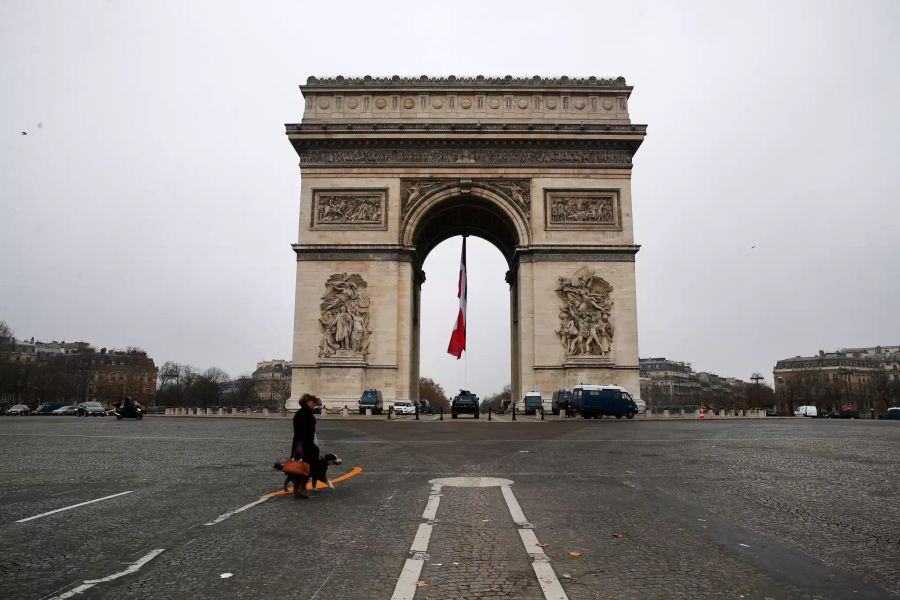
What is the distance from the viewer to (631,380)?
1328 inches

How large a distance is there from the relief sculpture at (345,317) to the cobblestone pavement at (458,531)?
75.0 ft

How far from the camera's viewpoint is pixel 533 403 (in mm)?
33281

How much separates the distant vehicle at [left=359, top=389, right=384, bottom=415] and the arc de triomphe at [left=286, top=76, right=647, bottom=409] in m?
0.91

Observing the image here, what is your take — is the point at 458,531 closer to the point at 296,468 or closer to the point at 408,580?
the point at 408,580

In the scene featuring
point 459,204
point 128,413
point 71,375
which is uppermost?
point 459,204

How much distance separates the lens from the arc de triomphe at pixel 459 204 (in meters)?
33.9

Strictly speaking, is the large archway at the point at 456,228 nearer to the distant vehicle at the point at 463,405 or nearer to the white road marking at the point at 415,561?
the distant vehicle at the point at 463,405

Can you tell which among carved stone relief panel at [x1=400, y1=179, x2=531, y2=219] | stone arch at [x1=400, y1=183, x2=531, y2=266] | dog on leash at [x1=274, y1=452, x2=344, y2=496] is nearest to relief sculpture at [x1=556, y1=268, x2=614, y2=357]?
stone arch at [x1=400, y1=183, x2=531, y2=266]

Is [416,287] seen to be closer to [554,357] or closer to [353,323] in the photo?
[353,323]

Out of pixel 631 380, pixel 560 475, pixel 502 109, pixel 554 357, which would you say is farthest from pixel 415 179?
pixel 560 475

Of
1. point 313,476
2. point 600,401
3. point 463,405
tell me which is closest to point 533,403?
point 600,401

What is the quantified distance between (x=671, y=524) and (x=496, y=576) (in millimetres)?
2354

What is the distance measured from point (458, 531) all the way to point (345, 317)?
29173mm

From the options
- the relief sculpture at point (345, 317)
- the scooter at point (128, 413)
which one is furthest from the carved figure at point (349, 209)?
the scooter at point (128, 413)
